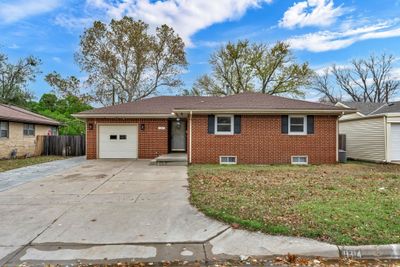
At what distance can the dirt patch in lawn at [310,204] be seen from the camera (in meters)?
4.56

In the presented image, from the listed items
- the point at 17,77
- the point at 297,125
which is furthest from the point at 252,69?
the point at 17,77

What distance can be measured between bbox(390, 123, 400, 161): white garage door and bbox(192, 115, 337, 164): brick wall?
3473 millimetres

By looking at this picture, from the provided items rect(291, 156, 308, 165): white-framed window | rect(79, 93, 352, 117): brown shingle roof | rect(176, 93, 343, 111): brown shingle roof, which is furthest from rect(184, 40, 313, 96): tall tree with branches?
rect(291, 156, 308, 165): white-framed window

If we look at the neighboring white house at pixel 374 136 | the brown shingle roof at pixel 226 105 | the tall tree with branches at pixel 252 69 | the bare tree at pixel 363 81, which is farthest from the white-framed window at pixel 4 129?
the bare tree at pixel 363 81

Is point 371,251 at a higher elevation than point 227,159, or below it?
below

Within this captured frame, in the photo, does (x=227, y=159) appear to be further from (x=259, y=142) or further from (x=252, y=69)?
(x=252, y=69)

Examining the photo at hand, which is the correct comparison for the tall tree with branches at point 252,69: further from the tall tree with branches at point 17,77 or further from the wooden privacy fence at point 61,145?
the tall tree with branches at point 17,77

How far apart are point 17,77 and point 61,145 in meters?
20.0

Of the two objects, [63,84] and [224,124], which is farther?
[63,84]

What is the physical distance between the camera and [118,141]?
16.5m

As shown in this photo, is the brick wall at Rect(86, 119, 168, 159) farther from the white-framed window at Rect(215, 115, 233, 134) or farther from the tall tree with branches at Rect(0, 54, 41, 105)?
the tall tree with branches at Rect(0, 54, 41, 105)

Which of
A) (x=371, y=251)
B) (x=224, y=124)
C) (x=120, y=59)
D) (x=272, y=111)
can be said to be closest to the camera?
(x=371, y=251)

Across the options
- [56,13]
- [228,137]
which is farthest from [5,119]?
[228,137]

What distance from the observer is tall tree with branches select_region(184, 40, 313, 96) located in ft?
109
